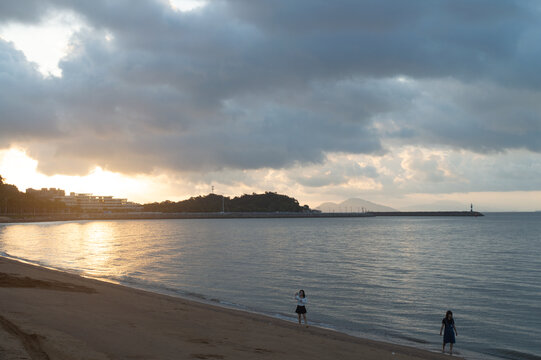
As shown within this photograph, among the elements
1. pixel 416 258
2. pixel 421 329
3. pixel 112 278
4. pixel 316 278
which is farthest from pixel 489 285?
pixel 112 278

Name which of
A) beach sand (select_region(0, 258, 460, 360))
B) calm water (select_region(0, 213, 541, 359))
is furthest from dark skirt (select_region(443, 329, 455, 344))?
calm water (select_region(0, 213, 541, 359))

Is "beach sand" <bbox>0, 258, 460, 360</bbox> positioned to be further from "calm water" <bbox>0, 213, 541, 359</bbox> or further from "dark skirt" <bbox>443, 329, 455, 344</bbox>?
"calm water" <bbox>0, 213, 541, 359</bbox>

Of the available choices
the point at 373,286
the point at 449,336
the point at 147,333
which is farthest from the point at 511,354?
the point at 373,286

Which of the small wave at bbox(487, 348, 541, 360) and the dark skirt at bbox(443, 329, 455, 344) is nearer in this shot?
the dark skirt at bbox(443, 329, 455, 344)

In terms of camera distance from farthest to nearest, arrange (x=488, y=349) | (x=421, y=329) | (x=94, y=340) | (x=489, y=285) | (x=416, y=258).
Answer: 1. (x=416, y=258)
2. (x=489, y=285)
3. (x=421, y=329)
4. (x=488, y=349)
5. (x=94, y=340)

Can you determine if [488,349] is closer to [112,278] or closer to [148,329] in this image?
[148,329]

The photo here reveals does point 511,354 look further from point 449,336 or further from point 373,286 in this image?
point 373,286

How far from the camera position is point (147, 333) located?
14.9 meters

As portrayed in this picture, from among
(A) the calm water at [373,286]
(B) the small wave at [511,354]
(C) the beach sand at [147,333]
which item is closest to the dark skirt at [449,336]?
(C) the beach sand at [147,333]

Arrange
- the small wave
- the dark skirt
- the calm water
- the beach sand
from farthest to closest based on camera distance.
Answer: the calm water
the small wave
the dark skirt
the beach sand

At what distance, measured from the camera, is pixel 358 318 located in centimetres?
2234

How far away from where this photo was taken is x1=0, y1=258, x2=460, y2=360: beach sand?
11.9 m

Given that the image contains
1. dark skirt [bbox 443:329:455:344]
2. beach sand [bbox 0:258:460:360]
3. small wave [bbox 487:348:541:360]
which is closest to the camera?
beach sand [bbox 0:258:460:360]

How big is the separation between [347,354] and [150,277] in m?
24.5
